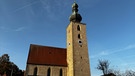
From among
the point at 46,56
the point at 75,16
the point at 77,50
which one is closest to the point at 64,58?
the point at 77,50

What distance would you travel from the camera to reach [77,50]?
2978cm

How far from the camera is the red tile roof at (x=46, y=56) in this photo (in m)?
28.8

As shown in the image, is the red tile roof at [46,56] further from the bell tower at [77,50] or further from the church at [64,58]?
the bell tower at [77,50]

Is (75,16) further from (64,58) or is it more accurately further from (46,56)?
(46,56)

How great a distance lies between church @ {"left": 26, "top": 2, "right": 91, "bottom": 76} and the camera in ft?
90.9

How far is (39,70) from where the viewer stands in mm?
27562

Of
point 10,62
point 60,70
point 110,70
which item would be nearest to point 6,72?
point 10,62

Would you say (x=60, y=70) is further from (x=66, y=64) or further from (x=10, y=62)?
(x=10, y=62)

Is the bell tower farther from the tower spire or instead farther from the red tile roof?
the red tile roof

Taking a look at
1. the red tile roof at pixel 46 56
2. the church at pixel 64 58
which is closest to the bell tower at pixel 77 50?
the church at pixel 64 58

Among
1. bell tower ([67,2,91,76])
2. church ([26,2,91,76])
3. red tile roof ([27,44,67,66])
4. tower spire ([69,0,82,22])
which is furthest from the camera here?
tower spire ([69,0,82,22])

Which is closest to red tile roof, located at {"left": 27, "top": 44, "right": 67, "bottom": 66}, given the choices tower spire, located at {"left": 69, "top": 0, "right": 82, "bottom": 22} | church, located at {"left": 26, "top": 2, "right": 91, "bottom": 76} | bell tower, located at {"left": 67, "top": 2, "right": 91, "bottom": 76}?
church, located at {"left": 26, "top": 2, "right": 91, "bottom": 76}

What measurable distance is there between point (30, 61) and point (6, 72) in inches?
653

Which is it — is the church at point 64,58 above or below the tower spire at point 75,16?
below
